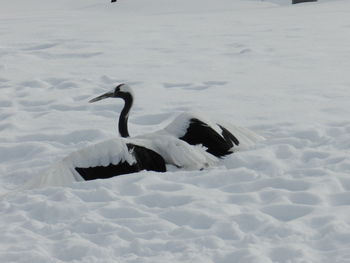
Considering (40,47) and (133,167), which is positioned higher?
(133,167)

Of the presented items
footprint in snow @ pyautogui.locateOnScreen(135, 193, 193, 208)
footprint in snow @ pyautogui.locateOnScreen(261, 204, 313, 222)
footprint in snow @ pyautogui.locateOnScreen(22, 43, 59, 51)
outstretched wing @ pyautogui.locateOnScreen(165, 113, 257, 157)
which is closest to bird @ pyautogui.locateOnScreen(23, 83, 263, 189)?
outstretched wing @ pyautogui.locateOnScreen(165, 113, 257, 157)

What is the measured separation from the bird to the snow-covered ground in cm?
15

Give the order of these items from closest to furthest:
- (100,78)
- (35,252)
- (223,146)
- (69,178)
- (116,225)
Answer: (35,252), (116,225), (69,178), (223,146), (100,78)

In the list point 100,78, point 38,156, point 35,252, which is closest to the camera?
point 35,252

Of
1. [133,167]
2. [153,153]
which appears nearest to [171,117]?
[153,153]

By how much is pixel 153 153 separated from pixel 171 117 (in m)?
2.64

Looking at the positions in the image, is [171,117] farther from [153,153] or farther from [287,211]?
[287,211]

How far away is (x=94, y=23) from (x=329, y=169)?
14.0 metres

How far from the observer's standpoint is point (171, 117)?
1066 centimetres

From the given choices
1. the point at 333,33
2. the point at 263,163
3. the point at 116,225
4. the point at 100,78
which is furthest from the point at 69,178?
the point at 333,33

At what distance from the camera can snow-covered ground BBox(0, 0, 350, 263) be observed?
6246 mm

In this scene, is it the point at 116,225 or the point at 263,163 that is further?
the point at 263,163

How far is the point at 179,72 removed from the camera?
13.8 meters

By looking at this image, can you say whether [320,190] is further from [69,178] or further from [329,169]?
[69,178]
